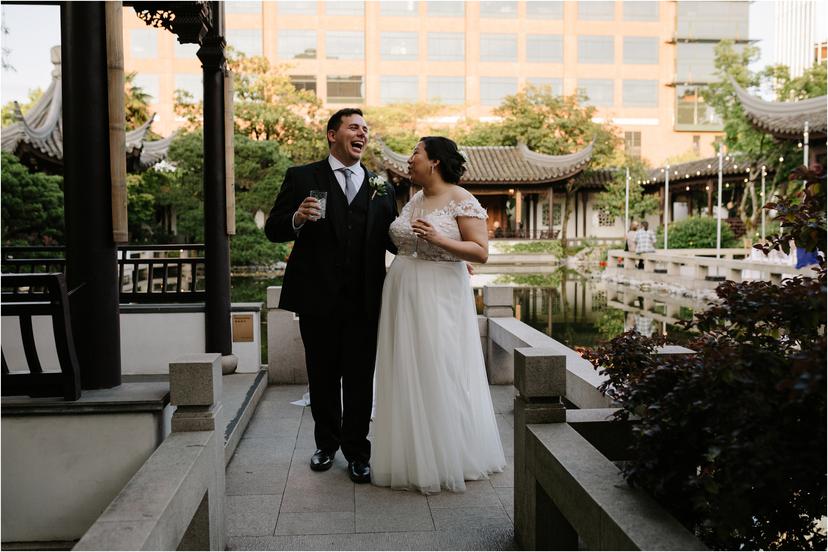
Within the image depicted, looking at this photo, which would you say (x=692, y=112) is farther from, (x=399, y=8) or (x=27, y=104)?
(x=27, y=104)

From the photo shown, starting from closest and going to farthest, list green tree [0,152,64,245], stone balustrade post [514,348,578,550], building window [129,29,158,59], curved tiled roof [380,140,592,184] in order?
stone balustrade post [514,348,578,550] < green tree [0,152,64,245] < curved tiled roof [380,140,592,184] < building window [129,29,158,59]

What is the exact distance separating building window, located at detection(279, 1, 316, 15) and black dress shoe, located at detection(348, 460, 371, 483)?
41.6 metres

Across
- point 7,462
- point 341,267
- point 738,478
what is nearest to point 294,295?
point 341,267

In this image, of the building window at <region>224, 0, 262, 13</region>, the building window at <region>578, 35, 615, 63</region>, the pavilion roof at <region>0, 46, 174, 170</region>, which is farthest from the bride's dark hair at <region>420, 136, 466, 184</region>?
the building window at <region>578, 35, 615, 63</region>

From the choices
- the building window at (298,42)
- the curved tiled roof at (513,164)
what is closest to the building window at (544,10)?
the building window at (298,42)

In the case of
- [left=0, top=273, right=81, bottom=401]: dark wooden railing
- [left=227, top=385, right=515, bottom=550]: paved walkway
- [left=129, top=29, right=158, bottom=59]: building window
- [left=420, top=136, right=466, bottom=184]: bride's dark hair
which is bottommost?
[left=227, top=385, right=515, bottom=550]: paved walkway

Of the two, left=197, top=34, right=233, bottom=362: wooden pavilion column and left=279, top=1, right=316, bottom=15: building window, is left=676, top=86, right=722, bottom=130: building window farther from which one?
left=197, top=34, right=233, bottom=362: wooden pavilion column

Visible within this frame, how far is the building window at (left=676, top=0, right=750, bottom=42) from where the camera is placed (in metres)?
42.9

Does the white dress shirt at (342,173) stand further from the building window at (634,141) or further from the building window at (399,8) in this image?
the building window at (634,141)

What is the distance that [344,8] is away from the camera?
137ft

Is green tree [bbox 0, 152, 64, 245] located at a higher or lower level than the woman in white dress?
higher

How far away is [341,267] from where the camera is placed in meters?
3.37

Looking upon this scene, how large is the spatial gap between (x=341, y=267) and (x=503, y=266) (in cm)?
2310

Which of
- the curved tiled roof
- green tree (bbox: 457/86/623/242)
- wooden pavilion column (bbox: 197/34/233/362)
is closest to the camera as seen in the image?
wooden pavilion column (bbox: 197/34/233/362)
